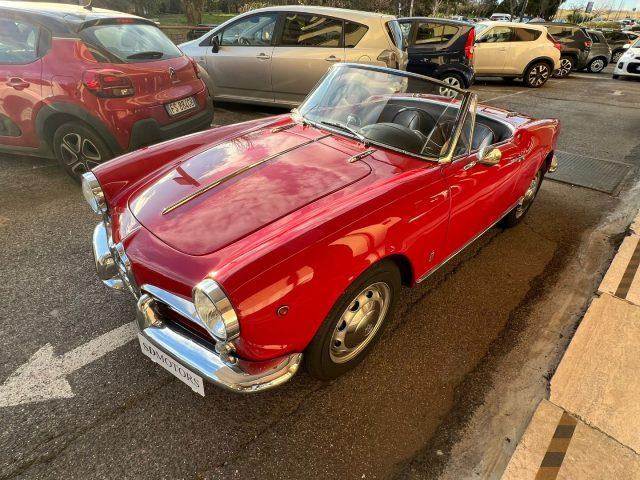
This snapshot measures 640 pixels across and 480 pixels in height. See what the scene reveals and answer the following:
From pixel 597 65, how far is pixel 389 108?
17.0 meters

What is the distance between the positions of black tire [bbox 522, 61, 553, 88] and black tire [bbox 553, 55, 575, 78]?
2.98 m

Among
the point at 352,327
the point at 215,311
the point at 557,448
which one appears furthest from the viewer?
the point at 352,327

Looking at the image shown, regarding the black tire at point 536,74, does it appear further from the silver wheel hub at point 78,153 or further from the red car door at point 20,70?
the red car door at point 20,70

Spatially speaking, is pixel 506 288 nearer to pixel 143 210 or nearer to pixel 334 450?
pixel 334 450

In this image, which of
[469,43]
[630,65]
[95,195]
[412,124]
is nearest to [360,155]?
[412,124]

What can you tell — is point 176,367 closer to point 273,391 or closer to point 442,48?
point 273,391

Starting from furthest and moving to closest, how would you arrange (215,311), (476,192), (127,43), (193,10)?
(193,10) → (127,43) → (476,192) → (215,311)

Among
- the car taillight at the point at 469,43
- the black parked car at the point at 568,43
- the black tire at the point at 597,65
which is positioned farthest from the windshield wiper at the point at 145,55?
the black tire at the point at 597,65

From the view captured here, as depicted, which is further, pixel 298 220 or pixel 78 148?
pixel 78 148

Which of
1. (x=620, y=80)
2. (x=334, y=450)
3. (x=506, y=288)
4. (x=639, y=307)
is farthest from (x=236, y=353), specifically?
(x=620, y=80)

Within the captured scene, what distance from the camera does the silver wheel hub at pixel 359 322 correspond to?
2.14 metres

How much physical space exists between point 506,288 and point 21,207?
14.7ft

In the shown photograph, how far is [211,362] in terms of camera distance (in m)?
1.77

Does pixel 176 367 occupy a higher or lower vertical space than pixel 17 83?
lower
